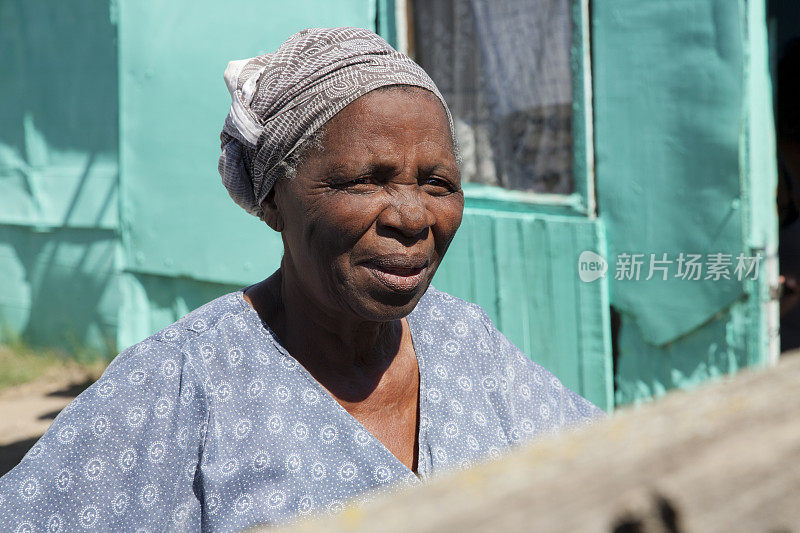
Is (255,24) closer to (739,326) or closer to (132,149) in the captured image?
(132,149)

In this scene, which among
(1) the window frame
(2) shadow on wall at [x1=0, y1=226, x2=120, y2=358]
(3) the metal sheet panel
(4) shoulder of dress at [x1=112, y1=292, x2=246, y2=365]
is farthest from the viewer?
(2) shadow on wall at [x1=0, y1=226, x2=120, y2=358]

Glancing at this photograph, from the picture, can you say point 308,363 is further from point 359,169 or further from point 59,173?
point 59,173

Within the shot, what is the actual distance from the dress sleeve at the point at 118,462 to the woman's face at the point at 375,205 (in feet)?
1.36

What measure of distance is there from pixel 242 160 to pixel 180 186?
12.3ft

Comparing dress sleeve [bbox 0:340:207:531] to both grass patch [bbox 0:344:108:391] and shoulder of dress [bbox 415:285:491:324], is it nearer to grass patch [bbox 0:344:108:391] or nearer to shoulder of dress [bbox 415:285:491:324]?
shoulder of dress [bbox 415:285:491:324]

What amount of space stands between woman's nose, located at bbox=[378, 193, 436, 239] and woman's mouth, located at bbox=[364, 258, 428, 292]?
0.06 meters

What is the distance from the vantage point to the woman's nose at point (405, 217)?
5.57 ft

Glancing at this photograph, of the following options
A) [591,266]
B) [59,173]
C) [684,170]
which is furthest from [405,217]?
[59,173]

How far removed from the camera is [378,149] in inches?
67.3

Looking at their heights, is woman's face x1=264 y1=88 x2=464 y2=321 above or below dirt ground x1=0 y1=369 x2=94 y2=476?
above

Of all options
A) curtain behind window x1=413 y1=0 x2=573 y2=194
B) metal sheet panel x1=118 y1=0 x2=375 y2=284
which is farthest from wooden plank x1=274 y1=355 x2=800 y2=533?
metal sheet panel x1=118 y1=0 x2=375 y2=284

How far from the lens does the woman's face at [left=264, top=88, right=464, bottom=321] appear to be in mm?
1710

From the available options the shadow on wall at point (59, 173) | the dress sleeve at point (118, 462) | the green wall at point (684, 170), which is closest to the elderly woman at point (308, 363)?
the dress sleeve at point (118, 462)

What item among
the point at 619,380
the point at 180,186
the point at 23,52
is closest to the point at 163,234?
the point at 180,186
